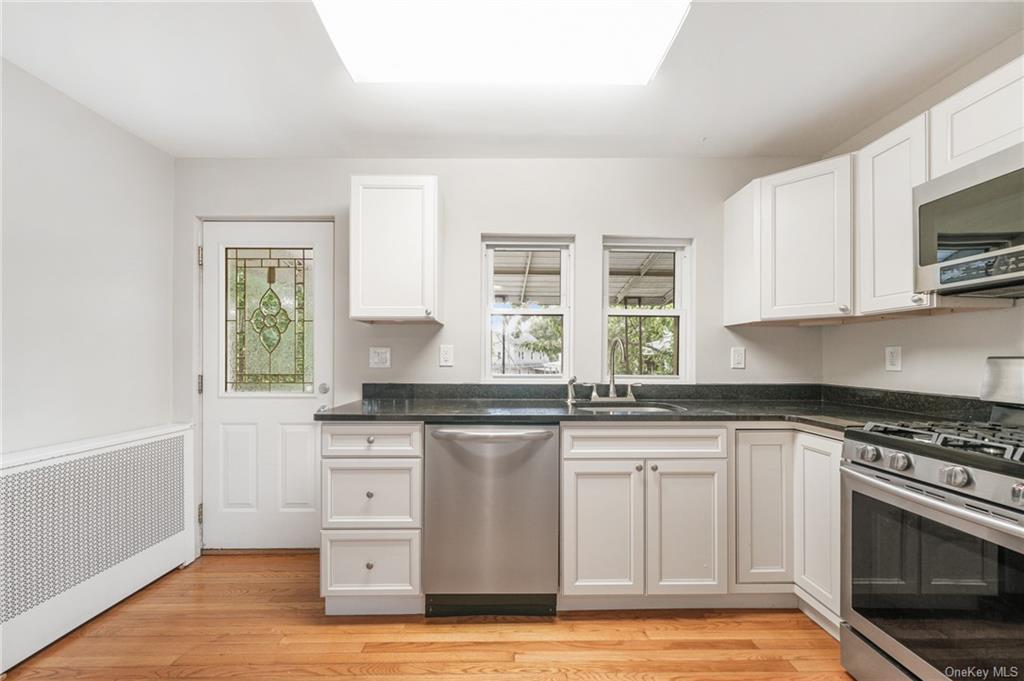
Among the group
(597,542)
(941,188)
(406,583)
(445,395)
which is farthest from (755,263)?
(406,583)

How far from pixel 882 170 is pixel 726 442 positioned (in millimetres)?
1319

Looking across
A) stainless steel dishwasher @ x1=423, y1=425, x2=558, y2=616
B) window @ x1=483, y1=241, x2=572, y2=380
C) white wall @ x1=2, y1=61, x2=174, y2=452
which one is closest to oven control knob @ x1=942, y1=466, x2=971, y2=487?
stainless steel dishwasher @ x1=423, y1=425, x2=558, y2=616

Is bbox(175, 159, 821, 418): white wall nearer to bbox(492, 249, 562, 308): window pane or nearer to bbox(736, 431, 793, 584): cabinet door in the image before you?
bbox(492, 249, 562, 308): window pane

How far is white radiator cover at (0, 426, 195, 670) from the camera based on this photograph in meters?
1.74

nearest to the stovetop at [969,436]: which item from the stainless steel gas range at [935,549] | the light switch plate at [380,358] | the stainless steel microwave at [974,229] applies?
the stainless steel gas range at [935,549]

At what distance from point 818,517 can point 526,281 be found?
187cm

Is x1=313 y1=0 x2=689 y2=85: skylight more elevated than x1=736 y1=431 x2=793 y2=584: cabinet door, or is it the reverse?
x1=313 y1=0 x2=689 y2=85: skylight

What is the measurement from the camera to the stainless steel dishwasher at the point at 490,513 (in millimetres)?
2064

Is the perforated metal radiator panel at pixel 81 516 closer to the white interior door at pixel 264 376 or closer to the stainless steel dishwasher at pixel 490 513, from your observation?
the white interior door at pixel 264 376

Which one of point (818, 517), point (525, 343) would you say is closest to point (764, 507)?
point (818, 517)

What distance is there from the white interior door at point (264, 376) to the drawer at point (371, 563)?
797 mm

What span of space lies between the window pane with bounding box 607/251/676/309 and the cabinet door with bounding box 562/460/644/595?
3.70 feet

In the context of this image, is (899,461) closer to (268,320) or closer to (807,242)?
(807,242)

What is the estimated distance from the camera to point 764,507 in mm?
2133
